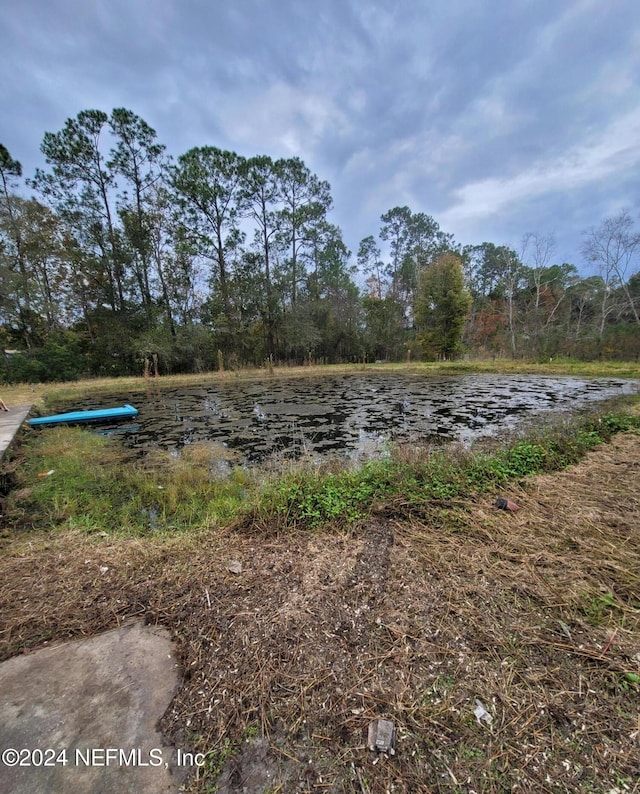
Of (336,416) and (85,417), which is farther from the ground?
(85,417)

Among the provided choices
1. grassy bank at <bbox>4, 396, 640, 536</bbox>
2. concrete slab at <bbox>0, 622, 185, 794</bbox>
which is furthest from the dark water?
concrete slab at <bbox>0, 622, 185, 794</bbox>

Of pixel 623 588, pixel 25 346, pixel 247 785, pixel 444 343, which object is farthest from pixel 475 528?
pixel 25 346

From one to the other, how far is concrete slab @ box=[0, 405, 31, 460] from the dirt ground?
2.66 metres

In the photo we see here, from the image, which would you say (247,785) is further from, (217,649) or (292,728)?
(217,649)

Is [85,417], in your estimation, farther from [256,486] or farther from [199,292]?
[199,292]

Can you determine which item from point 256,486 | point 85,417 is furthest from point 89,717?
point 85,417

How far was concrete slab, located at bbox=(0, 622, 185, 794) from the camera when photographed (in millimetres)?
883

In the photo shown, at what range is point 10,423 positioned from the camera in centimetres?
532

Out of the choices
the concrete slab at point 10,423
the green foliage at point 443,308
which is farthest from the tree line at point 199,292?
the concrete slab at point 10,423

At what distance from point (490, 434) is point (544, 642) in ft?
12.9

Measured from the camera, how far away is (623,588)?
1.52 metres

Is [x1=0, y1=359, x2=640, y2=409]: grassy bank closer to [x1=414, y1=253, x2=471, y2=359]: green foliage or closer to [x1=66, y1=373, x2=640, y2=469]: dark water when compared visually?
[x1=66, y1=373, x2=640, y2=469]: dark water

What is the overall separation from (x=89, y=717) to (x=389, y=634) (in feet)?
3.70

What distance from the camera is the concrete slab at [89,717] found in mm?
883
